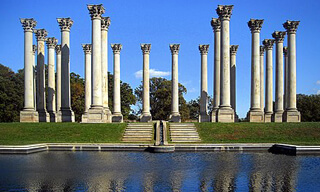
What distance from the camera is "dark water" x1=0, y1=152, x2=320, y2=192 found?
2348cm

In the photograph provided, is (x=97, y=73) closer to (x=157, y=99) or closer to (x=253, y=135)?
(x=253, y=135)

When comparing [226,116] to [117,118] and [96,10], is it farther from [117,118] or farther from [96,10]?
[96,10]

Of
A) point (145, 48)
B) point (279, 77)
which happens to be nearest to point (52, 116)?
point (145, 48)

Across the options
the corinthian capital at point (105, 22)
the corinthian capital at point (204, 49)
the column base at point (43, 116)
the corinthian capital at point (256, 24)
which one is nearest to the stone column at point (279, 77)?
the corinthian capital at point (256, 24)

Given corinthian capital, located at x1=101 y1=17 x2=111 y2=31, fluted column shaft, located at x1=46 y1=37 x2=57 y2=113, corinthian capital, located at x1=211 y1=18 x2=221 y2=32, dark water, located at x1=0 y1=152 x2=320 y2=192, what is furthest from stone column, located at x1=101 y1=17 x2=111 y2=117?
dark water, located at x1=0 y1=152 x2=320 y2=192

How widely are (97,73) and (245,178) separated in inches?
1607

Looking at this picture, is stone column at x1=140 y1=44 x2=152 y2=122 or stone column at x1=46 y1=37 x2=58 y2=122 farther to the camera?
stone column at x1=140 y1=44 x2=152 y2=122

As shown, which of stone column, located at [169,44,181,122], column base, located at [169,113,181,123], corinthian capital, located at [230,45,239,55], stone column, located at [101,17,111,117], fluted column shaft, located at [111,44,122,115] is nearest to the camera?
stone column, located at [101,17,111,117]

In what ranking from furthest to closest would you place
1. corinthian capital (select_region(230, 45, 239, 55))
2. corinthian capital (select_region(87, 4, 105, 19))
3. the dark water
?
corinthian capital (select_region(230, 45, 239, 55)) → corinthian capital (select_region(87, 4, 105, 19)) → the dark water

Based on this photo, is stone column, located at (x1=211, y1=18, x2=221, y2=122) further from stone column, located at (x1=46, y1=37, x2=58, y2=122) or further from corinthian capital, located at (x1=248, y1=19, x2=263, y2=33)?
stone column, located at (x1=46, y1=37, x2=58, y2=122)

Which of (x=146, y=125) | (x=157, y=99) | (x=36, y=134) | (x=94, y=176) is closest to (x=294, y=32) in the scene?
(x=146, y=125)

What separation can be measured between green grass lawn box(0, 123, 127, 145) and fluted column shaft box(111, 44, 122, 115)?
2012cm

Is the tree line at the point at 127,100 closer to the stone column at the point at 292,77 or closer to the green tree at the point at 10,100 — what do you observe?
the green tree at the point at 10,100

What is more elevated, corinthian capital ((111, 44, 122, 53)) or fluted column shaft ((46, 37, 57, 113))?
corinthian capital ((111, 44, 122, 53))
